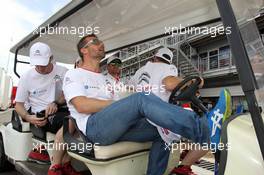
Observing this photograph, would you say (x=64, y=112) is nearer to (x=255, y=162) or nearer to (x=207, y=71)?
(x=255, y=162)

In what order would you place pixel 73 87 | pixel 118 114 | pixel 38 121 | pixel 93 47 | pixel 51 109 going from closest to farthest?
1. pixel 118 114
2. pixel 73 87
3. pixel 93 47
4. pixel 38 121
5. pixel 51 109

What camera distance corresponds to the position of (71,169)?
2.66 m

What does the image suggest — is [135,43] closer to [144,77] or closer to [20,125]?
[144,77]

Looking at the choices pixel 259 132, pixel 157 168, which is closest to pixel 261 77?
pixel 259 132

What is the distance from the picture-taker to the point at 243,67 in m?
1.47

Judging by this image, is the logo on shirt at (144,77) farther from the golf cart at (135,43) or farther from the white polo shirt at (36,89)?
the white polo shirt at (36,89)

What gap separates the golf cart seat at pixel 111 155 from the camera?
206 cm

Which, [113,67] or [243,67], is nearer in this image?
[243,67]

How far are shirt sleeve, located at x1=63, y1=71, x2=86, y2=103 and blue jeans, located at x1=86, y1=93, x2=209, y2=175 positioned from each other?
25cm

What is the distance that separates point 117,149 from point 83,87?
61 cm

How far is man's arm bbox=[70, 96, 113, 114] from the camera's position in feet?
7.29

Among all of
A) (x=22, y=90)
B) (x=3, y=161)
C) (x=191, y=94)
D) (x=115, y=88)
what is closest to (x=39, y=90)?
(x=22, y=90)

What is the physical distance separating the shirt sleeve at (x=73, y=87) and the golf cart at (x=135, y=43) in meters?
0.34

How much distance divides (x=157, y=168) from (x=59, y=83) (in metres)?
1.90
